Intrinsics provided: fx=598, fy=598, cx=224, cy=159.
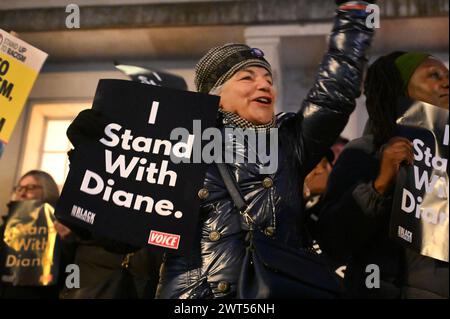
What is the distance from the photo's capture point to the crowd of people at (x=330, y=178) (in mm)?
1929

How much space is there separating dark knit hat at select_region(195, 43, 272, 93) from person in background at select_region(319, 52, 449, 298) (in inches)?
24.9

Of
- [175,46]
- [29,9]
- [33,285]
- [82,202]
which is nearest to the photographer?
[82,202]

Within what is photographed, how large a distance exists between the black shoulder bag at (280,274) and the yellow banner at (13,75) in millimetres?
1309

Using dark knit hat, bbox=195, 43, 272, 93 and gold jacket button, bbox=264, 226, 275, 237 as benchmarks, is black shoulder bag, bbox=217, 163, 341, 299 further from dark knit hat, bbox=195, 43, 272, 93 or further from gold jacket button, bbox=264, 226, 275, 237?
dark knit hat, bbox=195, 43, 272, 93

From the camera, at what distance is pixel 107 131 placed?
2146 millimetres

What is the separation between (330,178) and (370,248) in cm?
37

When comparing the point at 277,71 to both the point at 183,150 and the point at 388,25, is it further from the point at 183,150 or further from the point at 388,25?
the point at 183,150

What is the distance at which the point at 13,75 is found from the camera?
2.56 meters

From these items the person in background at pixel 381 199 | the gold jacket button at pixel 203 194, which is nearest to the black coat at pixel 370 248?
the person in background at pixel 381 199

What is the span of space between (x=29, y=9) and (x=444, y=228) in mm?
4622

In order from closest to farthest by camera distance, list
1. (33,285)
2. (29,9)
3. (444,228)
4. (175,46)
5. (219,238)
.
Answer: (219,238), (444,228), (33,285), (29,9), (175,46)

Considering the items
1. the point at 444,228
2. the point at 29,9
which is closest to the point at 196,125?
the point at 444,228

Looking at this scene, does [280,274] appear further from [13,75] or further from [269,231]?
[13,75]

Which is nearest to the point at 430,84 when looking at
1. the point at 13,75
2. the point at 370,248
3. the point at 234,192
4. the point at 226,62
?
the point at 370,248
